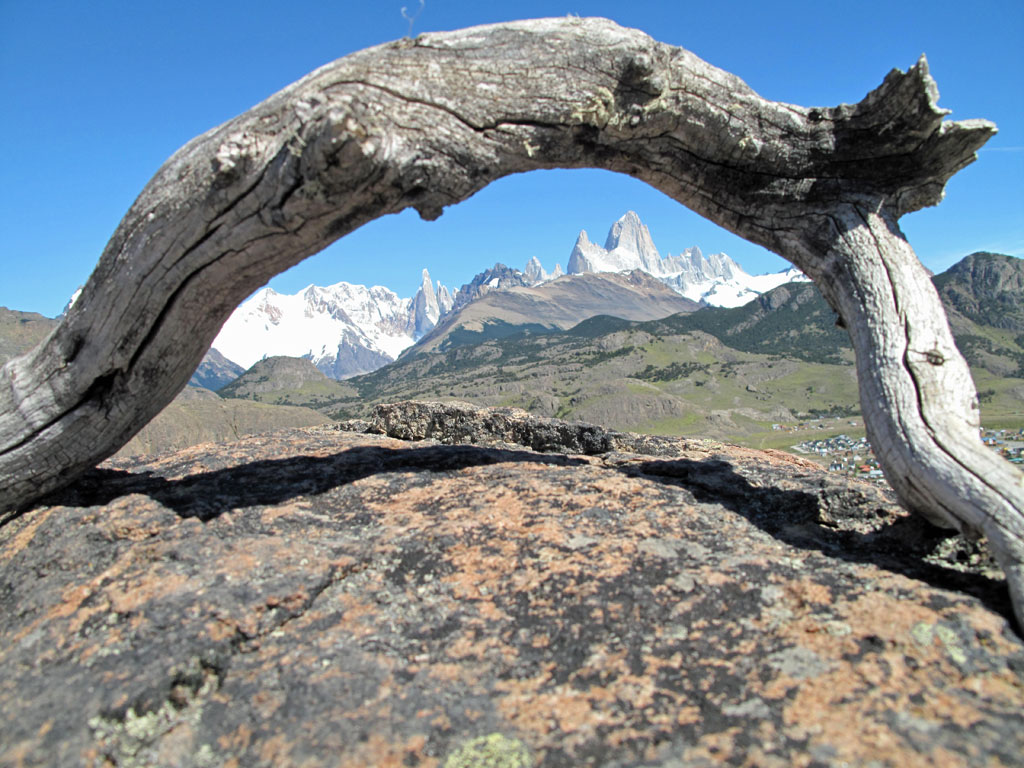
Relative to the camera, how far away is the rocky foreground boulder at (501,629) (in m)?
3.94

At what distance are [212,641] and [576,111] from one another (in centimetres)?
661

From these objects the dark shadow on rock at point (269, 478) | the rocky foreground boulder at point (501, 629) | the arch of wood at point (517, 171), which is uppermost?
the arch of wood at point (517, 171)

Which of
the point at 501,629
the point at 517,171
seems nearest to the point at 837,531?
the point at 501,629

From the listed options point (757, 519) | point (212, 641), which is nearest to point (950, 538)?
point (757, 519)

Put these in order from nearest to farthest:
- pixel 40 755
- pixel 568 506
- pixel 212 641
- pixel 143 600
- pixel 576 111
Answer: pixel 40 755 < pixel 212 641 < pixel 143 600 < pixel 576 111 < pixel 568 506

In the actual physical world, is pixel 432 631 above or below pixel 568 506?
below

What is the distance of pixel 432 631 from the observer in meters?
5.23

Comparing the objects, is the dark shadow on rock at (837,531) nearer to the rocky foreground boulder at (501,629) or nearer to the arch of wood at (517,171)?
the rocky foreground boulder at (501,629)

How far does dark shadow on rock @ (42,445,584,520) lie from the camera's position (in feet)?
25.6

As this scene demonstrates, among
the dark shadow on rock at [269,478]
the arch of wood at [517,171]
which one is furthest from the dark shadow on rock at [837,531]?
the dark shadow on rock at [269,478]

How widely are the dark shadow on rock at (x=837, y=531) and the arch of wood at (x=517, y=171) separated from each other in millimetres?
430

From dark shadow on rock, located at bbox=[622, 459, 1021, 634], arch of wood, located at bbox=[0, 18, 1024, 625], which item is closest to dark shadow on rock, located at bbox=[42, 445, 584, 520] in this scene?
arch of wood, located at bbox=[0, 18, 1024, 625]

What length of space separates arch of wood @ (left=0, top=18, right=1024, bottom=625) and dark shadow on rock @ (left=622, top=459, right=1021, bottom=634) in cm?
43

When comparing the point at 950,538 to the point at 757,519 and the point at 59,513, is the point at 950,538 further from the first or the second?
the point at 59,513
